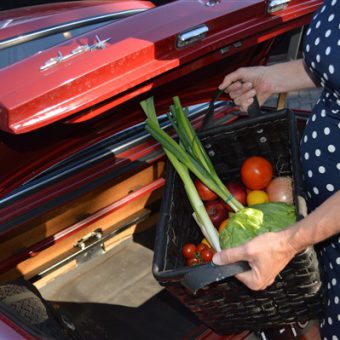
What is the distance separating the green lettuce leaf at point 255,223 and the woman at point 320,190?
9cm

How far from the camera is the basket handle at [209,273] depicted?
4.02 feet

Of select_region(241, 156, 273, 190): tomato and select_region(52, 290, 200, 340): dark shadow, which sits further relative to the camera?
select_region(52, 290, 200, 340): dark shadow

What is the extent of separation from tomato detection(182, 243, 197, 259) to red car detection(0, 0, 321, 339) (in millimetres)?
450

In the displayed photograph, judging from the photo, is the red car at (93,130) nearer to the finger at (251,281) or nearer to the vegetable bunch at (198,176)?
the vegetable bunch at (198,176)

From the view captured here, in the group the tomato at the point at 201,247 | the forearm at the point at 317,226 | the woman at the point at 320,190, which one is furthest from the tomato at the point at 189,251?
the forearm at the point at 317,226

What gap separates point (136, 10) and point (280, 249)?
1.65 meters

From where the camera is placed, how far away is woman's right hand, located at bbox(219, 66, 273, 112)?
1.76m

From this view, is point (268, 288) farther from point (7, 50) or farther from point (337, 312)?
point (7, 50)

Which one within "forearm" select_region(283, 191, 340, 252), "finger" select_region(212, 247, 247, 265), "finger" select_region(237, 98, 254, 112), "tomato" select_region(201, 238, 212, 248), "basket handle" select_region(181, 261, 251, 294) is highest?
"finger" select_region(237, 98, 254, 112)

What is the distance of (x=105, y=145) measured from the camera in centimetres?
215

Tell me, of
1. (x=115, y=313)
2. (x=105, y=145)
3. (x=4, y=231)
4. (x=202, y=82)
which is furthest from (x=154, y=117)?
(x=115, y=313)

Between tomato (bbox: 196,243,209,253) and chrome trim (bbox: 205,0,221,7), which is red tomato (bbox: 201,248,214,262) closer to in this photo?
tomato (bbox: 196,243,209,253)

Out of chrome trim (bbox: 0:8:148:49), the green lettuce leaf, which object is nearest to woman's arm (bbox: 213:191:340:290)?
the green lettuce leaf

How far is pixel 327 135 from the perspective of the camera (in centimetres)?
137
